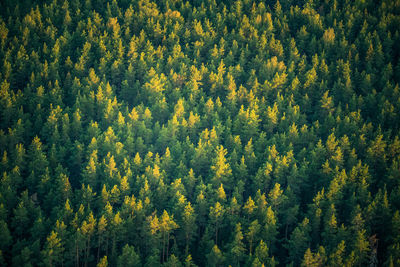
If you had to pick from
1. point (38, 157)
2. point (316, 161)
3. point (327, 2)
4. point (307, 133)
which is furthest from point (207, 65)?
point (327, 2)

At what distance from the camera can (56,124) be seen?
7294 cm

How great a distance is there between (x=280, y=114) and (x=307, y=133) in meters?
9.55

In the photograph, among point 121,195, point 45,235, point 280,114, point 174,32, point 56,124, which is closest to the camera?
point 45,235

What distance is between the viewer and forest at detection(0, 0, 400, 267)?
5747cm

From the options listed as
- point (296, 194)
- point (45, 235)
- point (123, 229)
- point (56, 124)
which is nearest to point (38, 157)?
point (56, 124)

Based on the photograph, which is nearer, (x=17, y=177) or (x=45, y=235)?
(x=45, y=235)

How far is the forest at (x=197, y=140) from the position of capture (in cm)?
5747

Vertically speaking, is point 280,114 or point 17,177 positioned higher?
point 280,114

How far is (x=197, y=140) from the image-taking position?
76250mm

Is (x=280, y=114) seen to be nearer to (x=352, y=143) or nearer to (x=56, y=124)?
(x=352, y=143)

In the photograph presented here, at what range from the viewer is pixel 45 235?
5659 cm

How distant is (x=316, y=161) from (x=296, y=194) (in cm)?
610

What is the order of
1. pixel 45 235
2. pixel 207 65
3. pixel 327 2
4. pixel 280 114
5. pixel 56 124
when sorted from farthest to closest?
pixel 327 2 → pixel 207 65 → pixel 280 114 → pixel 56 124 → pixel 45 235

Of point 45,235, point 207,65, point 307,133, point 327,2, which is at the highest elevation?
point 327,2
